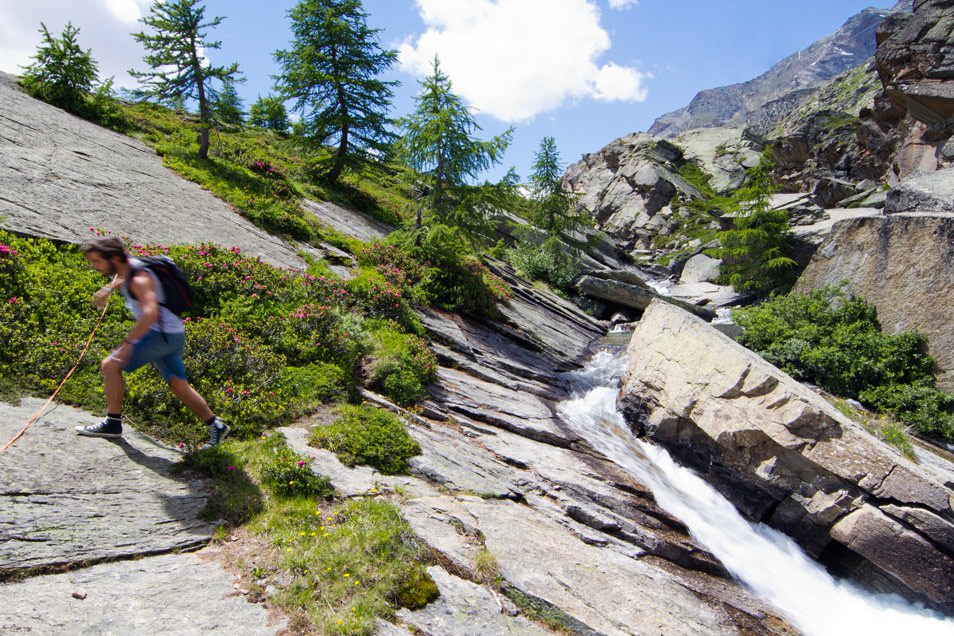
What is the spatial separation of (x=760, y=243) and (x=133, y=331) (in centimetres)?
2965

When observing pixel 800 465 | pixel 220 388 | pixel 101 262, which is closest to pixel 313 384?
pixel 220 388

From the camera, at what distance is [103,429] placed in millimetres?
6051

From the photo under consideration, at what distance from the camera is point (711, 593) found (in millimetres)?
7645

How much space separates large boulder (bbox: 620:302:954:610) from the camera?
8609mm

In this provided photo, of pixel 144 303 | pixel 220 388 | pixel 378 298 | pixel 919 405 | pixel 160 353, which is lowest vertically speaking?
pixel 220 388

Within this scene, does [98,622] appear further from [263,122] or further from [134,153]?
[263,122]

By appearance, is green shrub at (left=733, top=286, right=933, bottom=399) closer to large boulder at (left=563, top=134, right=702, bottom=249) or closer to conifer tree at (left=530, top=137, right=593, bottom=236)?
conifer tree at (left=530, top=137, right=593, bottom=236)

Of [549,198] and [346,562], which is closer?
[346,562]

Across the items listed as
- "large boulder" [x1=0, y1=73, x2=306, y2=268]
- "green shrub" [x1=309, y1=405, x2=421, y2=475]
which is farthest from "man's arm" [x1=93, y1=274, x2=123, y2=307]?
"large boulder" [x1=0, y1=73, x2=306, y2=268]

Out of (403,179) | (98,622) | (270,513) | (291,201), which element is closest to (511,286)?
(403,179)

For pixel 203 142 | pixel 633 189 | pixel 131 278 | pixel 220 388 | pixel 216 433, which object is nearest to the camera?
pixel 131 278

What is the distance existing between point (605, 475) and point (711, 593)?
2868 mm

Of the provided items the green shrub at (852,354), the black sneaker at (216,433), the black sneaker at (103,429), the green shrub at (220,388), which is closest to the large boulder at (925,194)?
the green shrub at (852,354)

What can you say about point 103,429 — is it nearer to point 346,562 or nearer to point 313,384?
point 313,384
